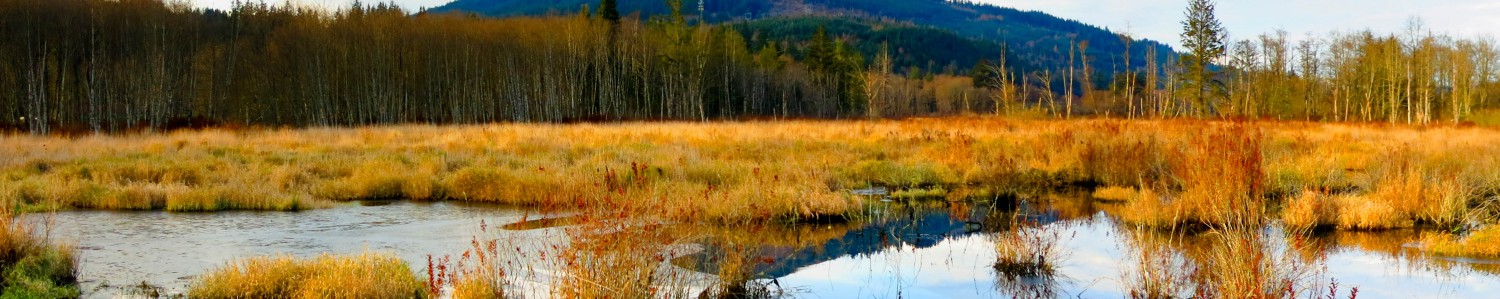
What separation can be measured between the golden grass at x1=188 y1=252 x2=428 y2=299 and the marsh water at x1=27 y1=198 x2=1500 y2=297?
2.30 ft

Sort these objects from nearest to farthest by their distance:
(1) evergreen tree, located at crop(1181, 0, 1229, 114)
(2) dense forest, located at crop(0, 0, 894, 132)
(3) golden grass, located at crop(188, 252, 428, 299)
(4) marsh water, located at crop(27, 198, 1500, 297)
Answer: (3) golden grass, located at crop(188, 252, 428, 299)
(4) marsh water, located at crop(27, 198, 1500, 297)
(2) dense forest, located at crop(0, 0, 894, 132)
(1) evergreen tree, located at crop(1181, 0, 1229, 114)

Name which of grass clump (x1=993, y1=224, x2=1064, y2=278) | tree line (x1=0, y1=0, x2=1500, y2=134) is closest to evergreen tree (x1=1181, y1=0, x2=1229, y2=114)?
tree line (x1=0, y1=0, x2=1500, y2=134)

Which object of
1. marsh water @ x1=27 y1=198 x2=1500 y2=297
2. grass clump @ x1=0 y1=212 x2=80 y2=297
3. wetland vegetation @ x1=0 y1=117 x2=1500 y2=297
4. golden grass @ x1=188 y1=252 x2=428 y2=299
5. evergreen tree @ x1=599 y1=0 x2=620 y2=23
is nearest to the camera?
golden grass @ x1=188 y1=252 x2=428 y2=299

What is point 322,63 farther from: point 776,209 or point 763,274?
point 763,274

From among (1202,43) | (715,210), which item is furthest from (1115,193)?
(1202,43)

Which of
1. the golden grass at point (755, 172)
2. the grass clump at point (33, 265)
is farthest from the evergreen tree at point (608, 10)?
the grass clump at point (33, 265)

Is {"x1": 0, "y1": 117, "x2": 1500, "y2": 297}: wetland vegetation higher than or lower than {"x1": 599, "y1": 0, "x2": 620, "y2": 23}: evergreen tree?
lower

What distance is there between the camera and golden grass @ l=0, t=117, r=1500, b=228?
35.7ft

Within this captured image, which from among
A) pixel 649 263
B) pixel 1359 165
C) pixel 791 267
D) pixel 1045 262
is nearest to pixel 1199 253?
pixel 1045 262

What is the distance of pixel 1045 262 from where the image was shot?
329 inches

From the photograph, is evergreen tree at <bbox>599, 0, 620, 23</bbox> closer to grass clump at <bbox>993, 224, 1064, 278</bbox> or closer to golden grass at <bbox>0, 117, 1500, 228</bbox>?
golden grass at <bbox>0, 117, 1500, 228</bbox>

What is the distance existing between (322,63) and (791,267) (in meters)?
43.6

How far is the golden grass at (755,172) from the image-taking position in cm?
1089

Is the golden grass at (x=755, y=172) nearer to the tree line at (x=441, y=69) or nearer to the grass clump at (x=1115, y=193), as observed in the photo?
the grass clump at (x=1115, y=193)
